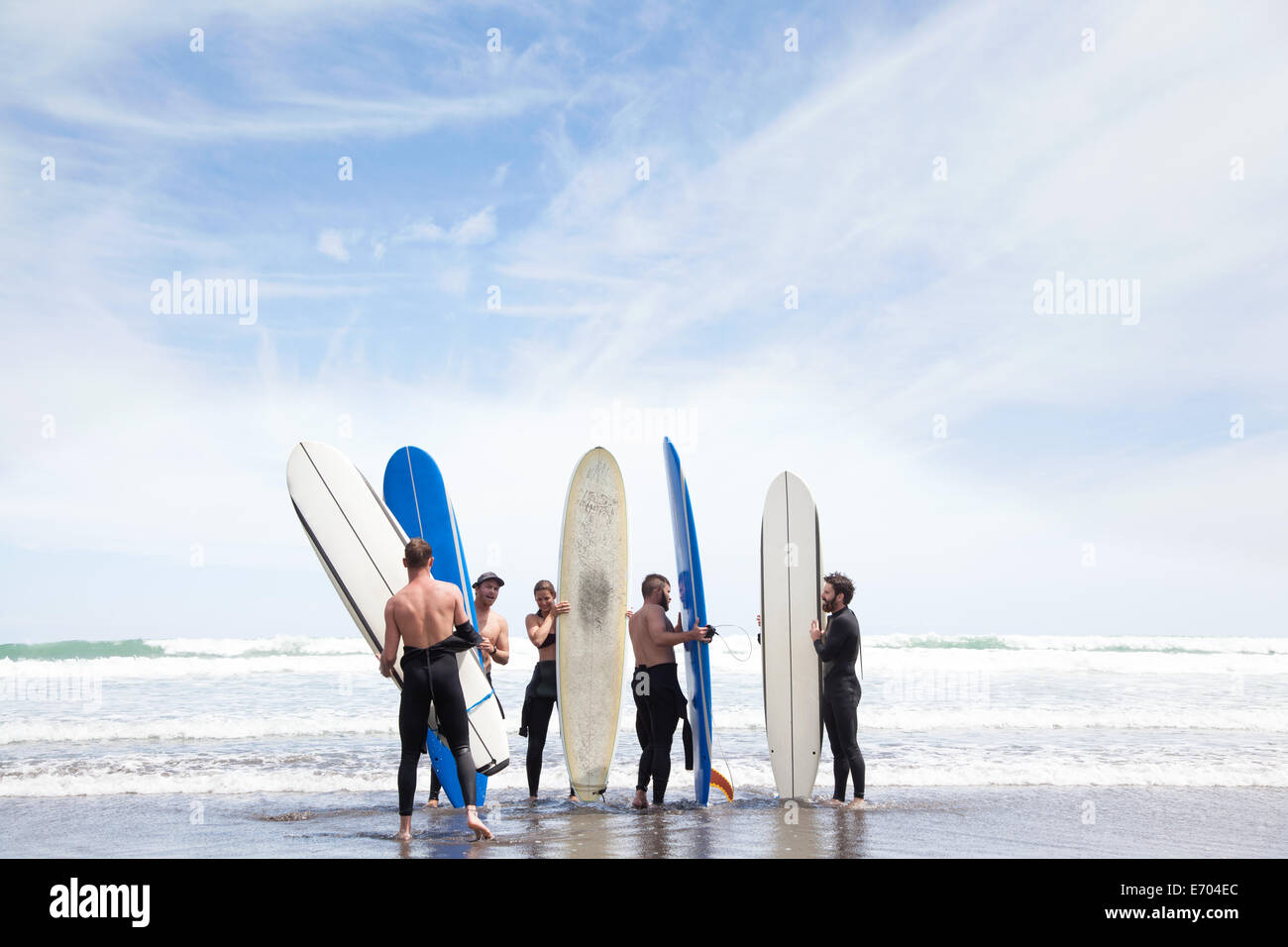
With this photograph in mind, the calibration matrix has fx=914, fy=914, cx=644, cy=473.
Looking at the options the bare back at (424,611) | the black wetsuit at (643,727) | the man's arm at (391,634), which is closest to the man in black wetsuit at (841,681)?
the black wetsuit at (643,727)

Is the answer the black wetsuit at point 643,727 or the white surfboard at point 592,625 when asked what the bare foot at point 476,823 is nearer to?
the black wetsuit at point 643,727

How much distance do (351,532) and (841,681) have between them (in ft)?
11.2

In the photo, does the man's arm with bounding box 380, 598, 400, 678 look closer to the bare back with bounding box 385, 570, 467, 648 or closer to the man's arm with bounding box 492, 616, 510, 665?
the bare back with bounding box 385, 570, 467, 648

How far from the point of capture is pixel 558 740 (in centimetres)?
873

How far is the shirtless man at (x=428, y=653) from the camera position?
4.76 metres

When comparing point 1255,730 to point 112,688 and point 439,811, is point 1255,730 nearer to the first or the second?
point 439,811

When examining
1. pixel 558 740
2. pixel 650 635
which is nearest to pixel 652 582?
pixel 650 635

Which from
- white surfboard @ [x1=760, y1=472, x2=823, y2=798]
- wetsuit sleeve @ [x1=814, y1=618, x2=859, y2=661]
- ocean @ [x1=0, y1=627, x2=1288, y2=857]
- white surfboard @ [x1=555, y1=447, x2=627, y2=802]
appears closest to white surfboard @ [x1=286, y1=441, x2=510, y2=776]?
white surfboard @ [x1=555, y1=447, x2=627, y2=802]

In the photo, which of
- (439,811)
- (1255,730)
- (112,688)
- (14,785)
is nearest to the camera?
(439,811)

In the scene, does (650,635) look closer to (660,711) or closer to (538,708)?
(660,711)

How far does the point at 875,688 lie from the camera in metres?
15.0

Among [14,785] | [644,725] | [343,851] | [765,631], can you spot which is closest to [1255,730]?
[765,631]
